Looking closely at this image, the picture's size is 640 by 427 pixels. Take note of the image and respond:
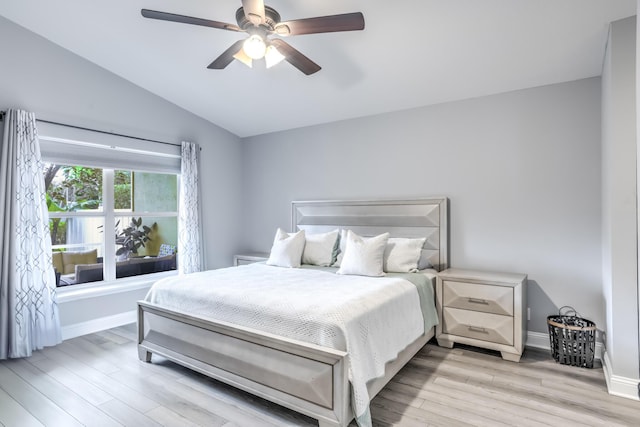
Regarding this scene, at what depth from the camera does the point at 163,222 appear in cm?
465

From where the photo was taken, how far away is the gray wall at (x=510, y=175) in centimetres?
306

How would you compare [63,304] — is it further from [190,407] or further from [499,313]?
[499,313]

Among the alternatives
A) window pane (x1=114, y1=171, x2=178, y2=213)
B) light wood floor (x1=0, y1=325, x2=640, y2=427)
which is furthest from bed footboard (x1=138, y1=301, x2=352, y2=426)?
window pane (x1=114, y1=171, x2=178, y2=213)

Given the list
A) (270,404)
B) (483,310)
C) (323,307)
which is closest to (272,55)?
A: (323,307)

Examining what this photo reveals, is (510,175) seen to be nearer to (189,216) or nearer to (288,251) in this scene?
(288,251)

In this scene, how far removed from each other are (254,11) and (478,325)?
9.87 ft

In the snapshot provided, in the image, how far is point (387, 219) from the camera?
3.98 metres

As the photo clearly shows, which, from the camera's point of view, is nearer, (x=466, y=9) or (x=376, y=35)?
(x=466, y=9)

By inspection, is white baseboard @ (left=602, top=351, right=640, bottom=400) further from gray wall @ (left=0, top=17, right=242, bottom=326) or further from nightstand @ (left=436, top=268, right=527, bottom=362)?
gray wall @ (left=0, top=17, right=242, bottom=326)

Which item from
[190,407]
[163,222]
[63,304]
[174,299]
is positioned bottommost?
[190,407]

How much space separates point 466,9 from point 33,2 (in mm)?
3498

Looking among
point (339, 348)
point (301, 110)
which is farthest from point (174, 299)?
point (301, 110)

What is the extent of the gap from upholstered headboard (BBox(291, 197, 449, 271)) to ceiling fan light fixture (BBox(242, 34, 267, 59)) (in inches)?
87.9

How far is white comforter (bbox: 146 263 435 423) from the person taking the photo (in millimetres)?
2012
